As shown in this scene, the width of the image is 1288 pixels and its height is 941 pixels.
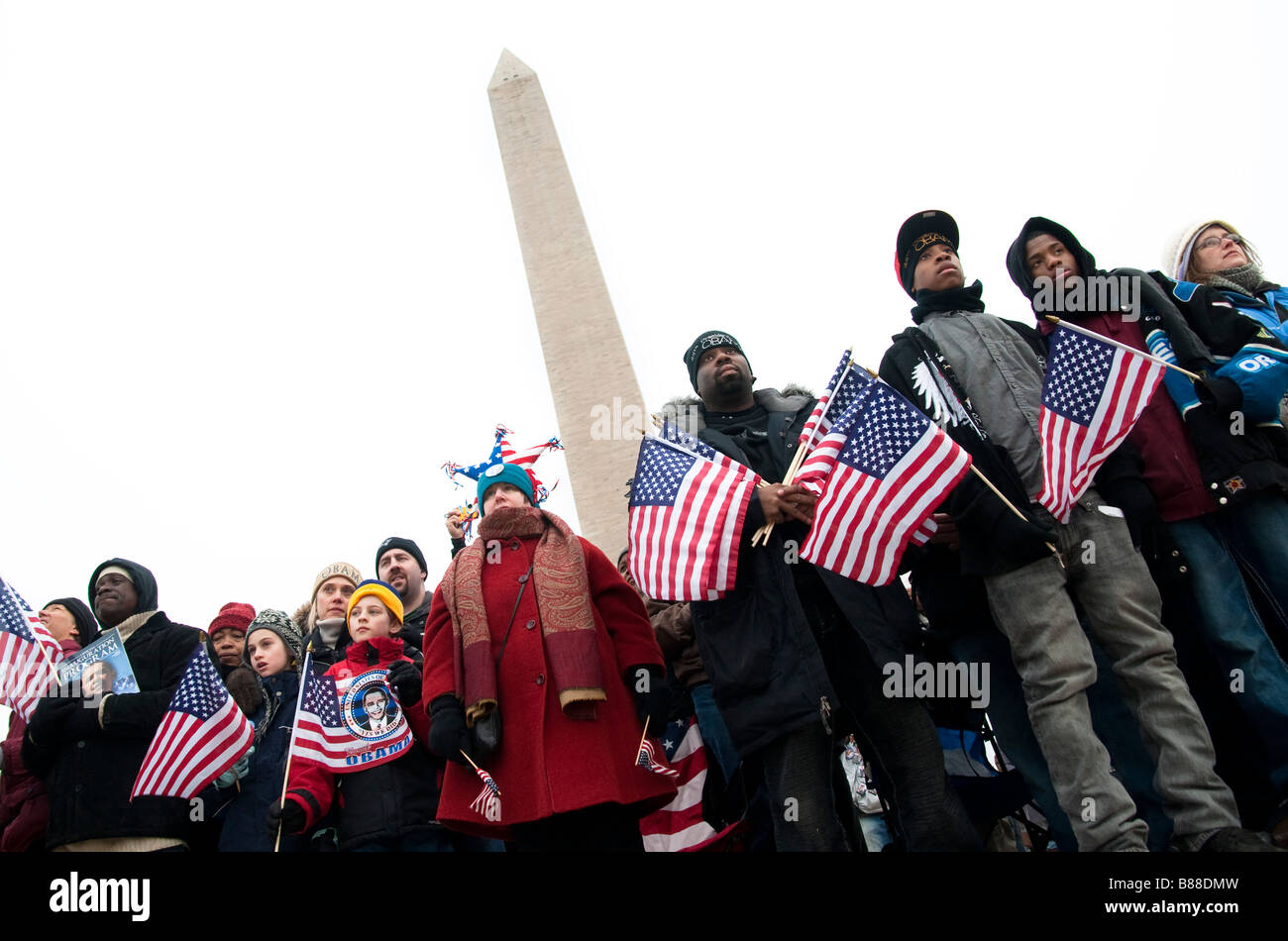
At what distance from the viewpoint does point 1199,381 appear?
4.18m

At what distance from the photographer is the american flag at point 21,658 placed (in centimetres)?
498

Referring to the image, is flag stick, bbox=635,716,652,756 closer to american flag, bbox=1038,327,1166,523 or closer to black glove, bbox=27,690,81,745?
american flag, bbox=1038,327,1166,523

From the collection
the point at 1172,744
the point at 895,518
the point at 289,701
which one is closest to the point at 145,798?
the point at 289,701

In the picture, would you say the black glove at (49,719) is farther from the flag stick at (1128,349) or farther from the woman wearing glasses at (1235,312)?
the woman wearing glasses at (1235,312)

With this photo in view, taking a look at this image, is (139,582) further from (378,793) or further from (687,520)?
(687,520)

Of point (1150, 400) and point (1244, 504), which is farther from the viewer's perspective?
point (1150, 400)

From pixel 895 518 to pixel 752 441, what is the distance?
0.90 m

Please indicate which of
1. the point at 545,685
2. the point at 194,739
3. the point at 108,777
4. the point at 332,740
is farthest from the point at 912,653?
the point at 108,777

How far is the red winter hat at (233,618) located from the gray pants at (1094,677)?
4529 mm

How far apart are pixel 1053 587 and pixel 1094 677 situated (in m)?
0.34

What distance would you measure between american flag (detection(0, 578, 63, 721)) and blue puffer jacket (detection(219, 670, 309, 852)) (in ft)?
3.38

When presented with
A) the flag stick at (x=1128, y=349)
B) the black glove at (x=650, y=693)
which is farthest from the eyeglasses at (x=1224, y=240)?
the black glove at (x=650, y=693)

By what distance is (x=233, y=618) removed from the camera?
6.34m

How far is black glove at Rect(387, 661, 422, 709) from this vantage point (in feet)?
15.0
